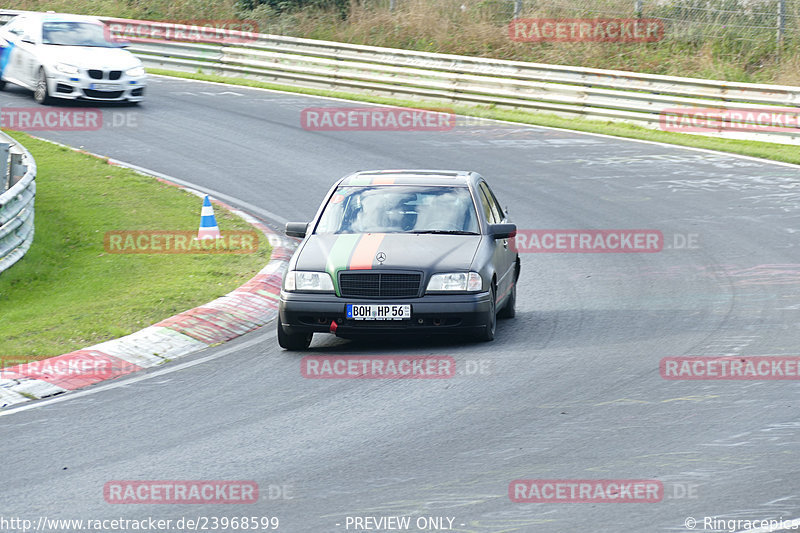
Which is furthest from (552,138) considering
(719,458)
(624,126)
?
(719,458)

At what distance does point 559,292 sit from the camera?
13.0 meters

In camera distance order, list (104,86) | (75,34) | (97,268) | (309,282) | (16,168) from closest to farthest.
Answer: (309,282) → (97,268) → (16,168) → (104,86) → (75,34)

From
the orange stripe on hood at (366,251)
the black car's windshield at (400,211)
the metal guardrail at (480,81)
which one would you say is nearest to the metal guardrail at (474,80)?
the metal guardrail at (480,81)

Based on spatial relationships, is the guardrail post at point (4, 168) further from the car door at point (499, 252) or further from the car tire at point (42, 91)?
the car tire at point (42, 91)

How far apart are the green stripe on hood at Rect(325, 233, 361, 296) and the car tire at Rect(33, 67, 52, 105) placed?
15.0 m

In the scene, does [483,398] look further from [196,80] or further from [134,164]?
[196,80]

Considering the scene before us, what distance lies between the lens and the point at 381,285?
10383 millimetres

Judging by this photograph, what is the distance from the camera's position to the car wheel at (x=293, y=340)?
34.5 feet

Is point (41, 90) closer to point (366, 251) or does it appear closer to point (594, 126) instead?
point (594, 126)

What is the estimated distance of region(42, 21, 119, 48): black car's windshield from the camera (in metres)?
24.7

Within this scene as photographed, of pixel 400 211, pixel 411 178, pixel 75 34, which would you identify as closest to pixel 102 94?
A: pixel 75 34

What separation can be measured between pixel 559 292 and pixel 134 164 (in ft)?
32.1

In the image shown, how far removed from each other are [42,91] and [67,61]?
0.98m

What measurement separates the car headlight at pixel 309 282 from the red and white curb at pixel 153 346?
41.4 inches
